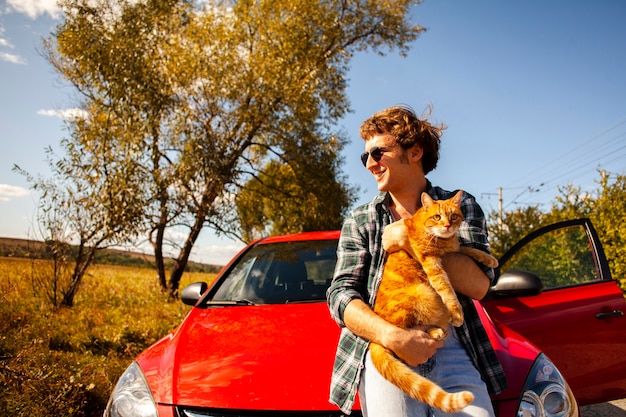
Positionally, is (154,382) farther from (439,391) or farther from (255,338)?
(439,391)

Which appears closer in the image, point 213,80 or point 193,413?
point 193,413

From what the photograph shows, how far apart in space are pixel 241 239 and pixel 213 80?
3.92 meters

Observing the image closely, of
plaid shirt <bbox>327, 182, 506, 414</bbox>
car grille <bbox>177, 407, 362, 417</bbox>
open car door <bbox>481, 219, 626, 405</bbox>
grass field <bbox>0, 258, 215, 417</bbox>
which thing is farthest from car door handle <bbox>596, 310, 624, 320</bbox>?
grass field <bbox>0, 258, 215, 417</bbox>

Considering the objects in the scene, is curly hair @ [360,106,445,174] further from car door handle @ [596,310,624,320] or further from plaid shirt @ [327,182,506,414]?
car door handle @ [596,310,624,320]

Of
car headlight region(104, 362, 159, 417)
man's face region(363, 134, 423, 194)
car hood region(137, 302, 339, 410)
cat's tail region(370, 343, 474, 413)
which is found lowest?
car headlight region(104, 362, 159, 417)

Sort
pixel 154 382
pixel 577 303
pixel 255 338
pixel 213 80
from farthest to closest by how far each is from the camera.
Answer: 1. pixel 213 80
2. pixel 577 303
3. pixel 255 338
4. pixel 154 382

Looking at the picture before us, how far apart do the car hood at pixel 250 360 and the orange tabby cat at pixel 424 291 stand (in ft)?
1.83

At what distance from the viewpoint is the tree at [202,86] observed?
9.55 metres

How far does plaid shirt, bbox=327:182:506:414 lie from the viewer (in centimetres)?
172

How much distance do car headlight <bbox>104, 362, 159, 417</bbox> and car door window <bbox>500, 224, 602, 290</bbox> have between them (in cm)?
295

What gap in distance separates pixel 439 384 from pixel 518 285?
1661 millimetres

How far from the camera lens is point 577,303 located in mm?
3338

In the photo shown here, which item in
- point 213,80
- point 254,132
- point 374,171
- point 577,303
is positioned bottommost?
point 577,303

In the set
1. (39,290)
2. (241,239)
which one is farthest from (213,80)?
(39,290)
